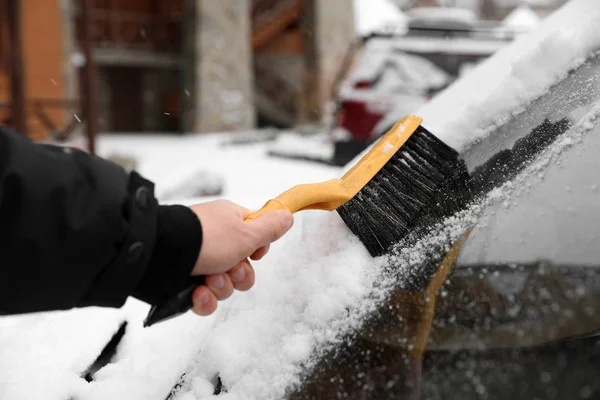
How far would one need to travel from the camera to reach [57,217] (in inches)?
26.9

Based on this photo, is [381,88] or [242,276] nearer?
[242,276]

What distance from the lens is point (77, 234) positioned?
691 millimetres

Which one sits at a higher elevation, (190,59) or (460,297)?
(460,297)

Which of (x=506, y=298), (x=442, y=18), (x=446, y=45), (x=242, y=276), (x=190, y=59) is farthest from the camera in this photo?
(x=190, y=59)

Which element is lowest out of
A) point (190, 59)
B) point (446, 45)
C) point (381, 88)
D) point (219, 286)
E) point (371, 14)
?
point (190, 59)

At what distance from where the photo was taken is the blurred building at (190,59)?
383 inches

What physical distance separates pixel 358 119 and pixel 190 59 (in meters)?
7.05

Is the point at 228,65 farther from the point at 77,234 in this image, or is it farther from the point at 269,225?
the point at 77,234

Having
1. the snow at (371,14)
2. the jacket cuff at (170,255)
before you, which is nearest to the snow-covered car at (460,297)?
the jacket cuff at (170,255)

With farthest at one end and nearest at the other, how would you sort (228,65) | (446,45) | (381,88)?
(228,65) < (446,45) < (381,88)

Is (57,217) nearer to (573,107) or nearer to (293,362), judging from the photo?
(293,362)

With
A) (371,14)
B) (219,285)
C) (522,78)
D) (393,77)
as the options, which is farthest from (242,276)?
(371,14)

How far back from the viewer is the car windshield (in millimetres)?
653

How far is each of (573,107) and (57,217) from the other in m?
0.77
